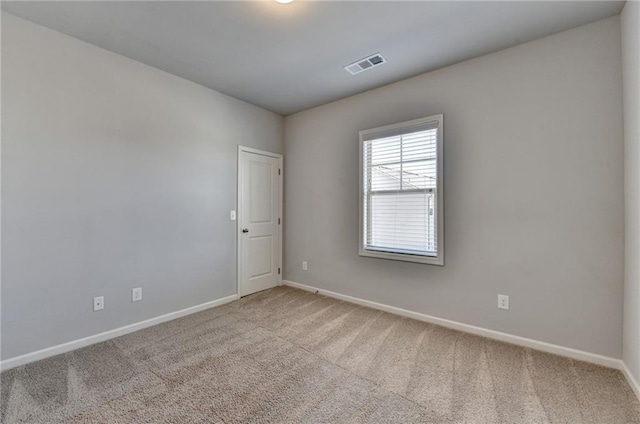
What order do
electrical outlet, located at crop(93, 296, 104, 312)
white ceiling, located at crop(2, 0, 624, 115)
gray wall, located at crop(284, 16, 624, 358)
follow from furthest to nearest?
electrical outlet, located at crop(93, 296, 104, 312), gray wall, located at crop(284, 16, 624, 358), white ceiling, located at crop(2, 0, 624, 115)

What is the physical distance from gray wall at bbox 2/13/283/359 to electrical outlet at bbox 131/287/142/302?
54 mm

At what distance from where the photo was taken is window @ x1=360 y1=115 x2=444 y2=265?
293 cm

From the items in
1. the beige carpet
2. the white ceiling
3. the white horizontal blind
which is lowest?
the beige carpet

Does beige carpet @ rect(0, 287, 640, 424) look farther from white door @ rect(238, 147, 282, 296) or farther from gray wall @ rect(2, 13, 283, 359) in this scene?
white door @ rect(238, 147, 282, 296)

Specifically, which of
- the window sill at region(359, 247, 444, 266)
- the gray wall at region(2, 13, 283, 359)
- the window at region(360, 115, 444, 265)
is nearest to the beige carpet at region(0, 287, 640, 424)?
the gray wall at region(2, 13, 283, 359)

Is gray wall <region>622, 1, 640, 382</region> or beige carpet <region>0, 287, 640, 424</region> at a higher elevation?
gray wall <region>622, 1, 640, 382</region>

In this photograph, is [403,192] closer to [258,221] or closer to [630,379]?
[258,221]

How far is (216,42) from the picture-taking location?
246cm

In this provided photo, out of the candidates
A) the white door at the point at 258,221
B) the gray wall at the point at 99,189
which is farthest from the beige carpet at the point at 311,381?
the white door at the point at 258,221

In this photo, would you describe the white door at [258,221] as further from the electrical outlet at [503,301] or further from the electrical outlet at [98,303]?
the electrical outlet at [503,301]

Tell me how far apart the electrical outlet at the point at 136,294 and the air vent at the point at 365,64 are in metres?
3.15

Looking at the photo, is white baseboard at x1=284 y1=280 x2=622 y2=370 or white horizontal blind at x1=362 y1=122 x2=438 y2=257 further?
white horizontal blind at x1=362 y1=122 x2=438 y2=257

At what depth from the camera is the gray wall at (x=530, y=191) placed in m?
2.14

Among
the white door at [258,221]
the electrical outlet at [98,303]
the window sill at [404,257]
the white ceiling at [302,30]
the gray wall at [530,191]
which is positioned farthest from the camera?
the white door at [258,221]
